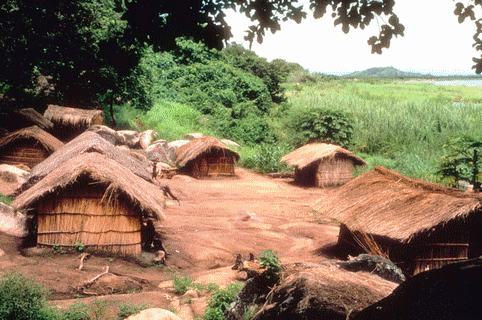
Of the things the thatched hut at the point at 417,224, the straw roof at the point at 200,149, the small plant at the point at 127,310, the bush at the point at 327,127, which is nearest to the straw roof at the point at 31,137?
the straw roof at the point at 200,149

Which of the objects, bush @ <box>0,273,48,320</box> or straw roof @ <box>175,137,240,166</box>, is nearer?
bush @ <box>0,273,48,320</box>

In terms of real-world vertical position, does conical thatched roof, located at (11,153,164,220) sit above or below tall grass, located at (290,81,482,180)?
below

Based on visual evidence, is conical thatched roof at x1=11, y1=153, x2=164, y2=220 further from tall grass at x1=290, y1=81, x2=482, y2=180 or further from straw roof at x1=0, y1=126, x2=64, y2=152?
tall grass at x1=290, y1=81, x2=482, y2=180

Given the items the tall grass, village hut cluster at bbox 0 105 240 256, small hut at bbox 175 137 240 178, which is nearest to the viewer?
village hut cluster at bbox 0 105 240 256

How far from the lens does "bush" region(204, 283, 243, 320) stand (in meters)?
6.64

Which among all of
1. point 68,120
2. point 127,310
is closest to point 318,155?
point 68,120

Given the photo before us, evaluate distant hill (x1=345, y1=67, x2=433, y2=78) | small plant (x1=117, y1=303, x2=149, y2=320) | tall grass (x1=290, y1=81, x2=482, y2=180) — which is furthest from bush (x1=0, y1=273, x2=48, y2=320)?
distant hill (x1=345, y1=67, x2=433, y2=78)

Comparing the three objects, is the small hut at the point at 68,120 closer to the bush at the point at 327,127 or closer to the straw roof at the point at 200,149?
the straw roof at the point at 200,149

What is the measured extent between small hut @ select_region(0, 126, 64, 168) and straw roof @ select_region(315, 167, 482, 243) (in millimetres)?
10383

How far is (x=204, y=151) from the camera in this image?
21688mm

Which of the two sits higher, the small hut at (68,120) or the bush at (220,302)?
the small hut at (68,120)

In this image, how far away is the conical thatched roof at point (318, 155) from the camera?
20.0m

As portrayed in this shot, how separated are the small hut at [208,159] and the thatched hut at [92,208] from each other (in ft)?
38.4

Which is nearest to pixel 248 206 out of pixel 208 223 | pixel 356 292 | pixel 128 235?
pixel 208 223
